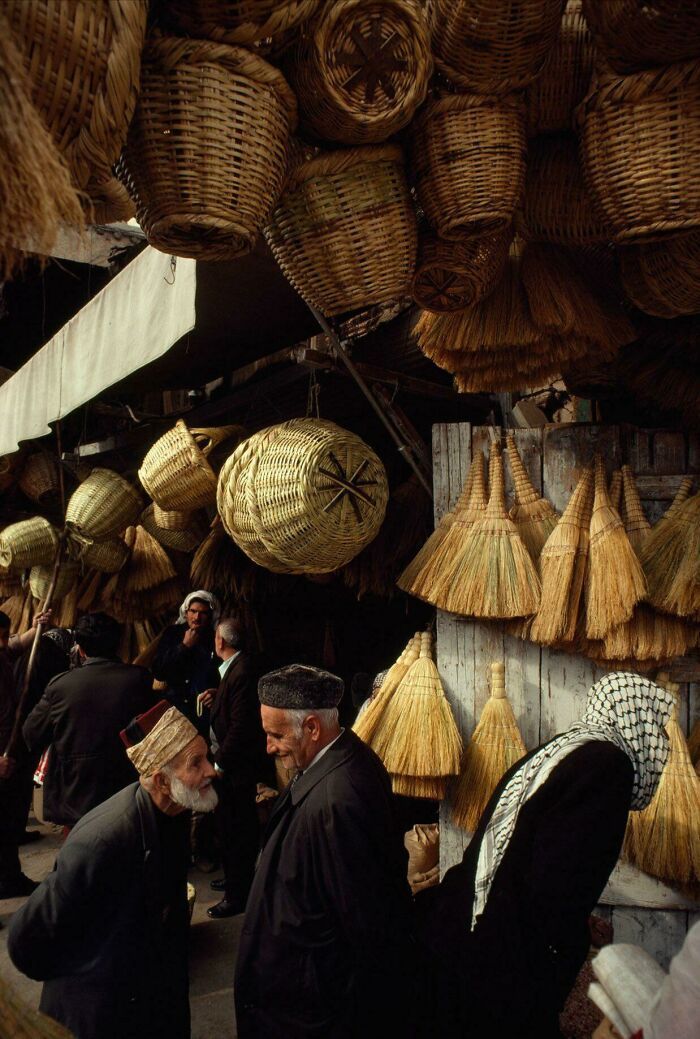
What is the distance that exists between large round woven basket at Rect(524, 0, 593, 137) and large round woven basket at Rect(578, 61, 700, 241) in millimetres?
216

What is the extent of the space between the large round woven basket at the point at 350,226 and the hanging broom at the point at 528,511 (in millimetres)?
1288

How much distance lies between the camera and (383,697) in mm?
3045

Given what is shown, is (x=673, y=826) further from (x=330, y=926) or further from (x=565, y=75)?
(x=565, y=75)

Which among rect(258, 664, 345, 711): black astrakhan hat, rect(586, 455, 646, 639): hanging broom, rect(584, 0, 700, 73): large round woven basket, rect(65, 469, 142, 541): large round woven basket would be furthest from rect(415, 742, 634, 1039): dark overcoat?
rect(65, 469, 142, 541): large round woven basket

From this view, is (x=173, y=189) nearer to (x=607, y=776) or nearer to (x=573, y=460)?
(x=607, y=776)

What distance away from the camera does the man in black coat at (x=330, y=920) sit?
194 cm

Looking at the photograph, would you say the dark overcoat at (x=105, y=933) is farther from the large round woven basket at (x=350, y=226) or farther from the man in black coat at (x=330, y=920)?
the large round woven basket at (x=350, y=226)

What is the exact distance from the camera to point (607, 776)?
1754 mm

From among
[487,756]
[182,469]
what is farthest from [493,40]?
[182,469]

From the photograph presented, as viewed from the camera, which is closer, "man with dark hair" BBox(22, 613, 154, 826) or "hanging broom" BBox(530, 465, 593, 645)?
"hanging broom" BBox(530, 465, 593, 645)

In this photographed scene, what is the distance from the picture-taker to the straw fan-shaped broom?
9.16ft

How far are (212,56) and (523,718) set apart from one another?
98.6 inches

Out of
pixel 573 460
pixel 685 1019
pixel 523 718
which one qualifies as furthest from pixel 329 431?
pixel 685 1019

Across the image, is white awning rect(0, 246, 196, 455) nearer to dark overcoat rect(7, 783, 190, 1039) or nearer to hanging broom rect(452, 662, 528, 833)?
dark overcoat rect(7, 783, 190, 1039)
